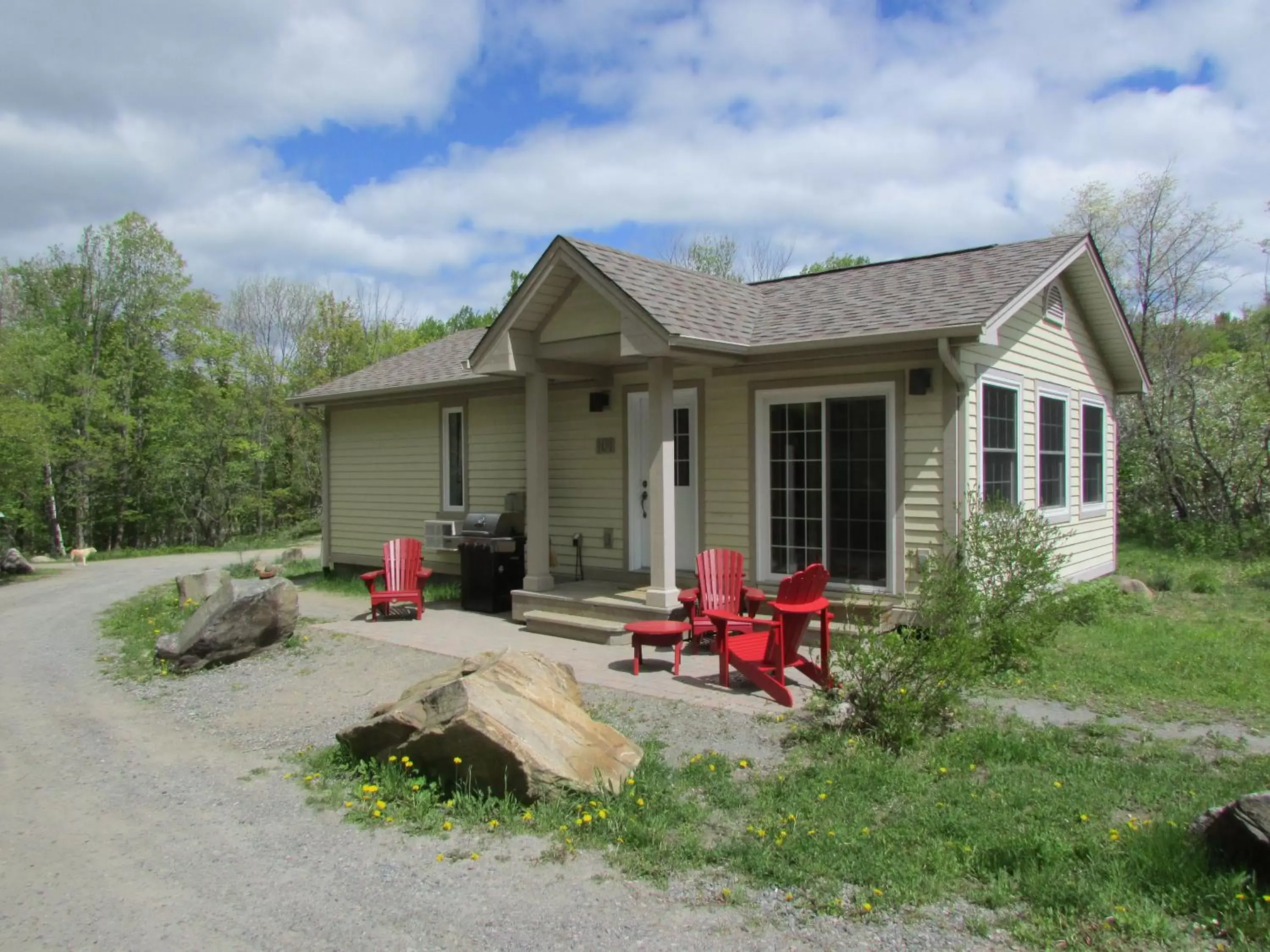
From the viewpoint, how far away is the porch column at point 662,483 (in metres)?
8.91

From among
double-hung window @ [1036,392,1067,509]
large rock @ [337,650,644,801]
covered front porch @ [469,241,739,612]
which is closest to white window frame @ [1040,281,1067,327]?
double-hung window @ [1036,392,1067,509]

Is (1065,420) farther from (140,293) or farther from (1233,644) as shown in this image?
(140,293)

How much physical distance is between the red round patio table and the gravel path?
78 centimetres

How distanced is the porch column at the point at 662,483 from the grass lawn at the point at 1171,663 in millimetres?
3320

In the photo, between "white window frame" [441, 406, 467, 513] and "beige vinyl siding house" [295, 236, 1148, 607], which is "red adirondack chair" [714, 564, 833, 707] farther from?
"white window frame" [441, 406, 467, 513]

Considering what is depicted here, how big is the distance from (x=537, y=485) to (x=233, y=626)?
3482mm

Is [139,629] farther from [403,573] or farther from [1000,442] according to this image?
[1000,442]

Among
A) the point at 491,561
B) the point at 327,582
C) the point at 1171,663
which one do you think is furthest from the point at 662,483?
the point at 327,582

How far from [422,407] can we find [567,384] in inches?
128

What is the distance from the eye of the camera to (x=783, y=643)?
6.85m

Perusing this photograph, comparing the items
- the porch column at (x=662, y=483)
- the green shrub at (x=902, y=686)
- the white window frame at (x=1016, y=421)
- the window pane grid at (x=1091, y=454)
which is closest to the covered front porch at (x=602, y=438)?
the porch column at (x=662, y=483)

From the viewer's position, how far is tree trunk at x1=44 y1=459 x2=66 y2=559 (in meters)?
26.2

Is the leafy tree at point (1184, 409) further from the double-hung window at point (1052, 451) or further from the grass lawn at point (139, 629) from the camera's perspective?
the grass lawn at point (139, 629)

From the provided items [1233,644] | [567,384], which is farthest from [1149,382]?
[567,384]
